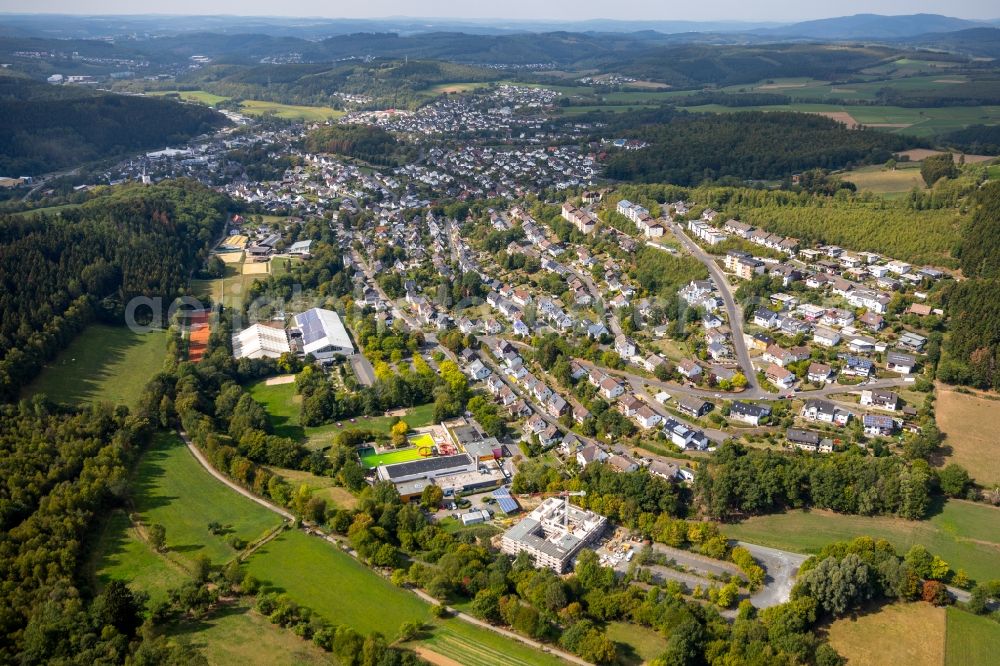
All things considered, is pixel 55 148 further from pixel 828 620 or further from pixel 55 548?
pixel 828 620

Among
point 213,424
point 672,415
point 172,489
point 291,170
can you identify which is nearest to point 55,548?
point 172,489

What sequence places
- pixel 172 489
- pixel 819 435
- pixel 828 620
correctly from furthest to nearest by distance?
pixel 819 435 → pixel 172 489 → pixel 828 620

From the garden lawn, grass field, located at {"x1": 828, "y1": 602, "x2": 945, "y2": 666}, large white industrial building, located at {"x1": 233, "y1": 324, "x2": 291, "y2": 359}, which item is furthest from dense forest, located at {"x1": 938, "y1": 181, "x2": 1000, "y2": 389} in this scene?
large white industrial building, located at {"x1": 233, "y1": 324, "x2": 291, "y2": 359}

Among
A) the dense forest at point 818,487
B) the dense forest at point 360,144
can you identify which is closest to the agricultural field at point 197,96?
the dense forest at point 360,144

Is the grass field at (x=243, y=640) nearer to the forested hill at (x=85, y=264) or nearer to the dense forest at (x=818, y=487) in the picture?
the dense forest at (x=818, y=487)

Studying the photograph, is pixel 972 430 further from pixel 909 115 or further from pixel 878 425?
pixel 909 115

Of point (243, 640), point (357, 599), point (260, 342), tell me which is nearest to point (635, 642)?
point (357, 599)
